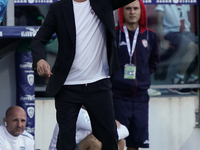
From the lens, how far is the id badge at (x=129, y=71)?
577 cm

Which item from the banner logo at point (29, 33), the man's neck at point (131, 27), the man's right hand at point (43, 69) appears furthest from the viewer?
the man's neck at point (131, 27)

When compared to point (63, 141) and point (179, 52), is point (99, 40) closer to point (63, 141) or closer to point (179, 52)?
point (63, 141)

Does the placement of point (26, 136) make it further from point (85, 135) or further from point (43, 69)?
point (43, 69)

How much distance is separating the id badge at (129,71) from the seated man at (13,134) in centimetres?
118

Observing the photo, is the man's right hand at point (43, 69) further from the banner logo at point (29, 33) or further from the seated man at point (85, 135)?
the seated man at point (85, 135)

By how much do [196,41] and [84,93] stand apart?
168 inches

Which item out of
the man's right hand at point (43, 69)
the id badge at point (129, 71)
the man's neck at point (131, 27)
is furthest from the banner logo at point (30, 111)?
the man's right hand at point (43, 69)

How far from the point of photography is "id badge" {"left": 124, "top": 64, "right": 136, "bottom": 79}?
18.9 feet

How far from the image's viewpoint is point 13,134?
5.72 meters

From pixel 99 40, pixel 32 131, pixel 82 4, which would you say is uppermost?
pixel 82 4

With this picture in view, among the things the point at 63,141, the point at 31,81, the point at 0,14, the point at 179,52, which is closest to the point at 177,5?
the point at 179,52

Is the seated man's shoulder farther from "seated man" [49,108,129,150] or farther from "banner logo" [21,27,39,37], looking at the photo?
"banner logo" [21,27,39,37]

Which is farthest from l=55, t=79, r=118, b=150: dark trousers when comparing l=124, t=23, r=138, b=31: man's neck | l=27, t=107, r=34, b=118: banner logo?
l=124, t=23, r=138, b=31: man's neck

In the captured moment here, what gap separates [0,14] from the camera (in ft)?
15.0
